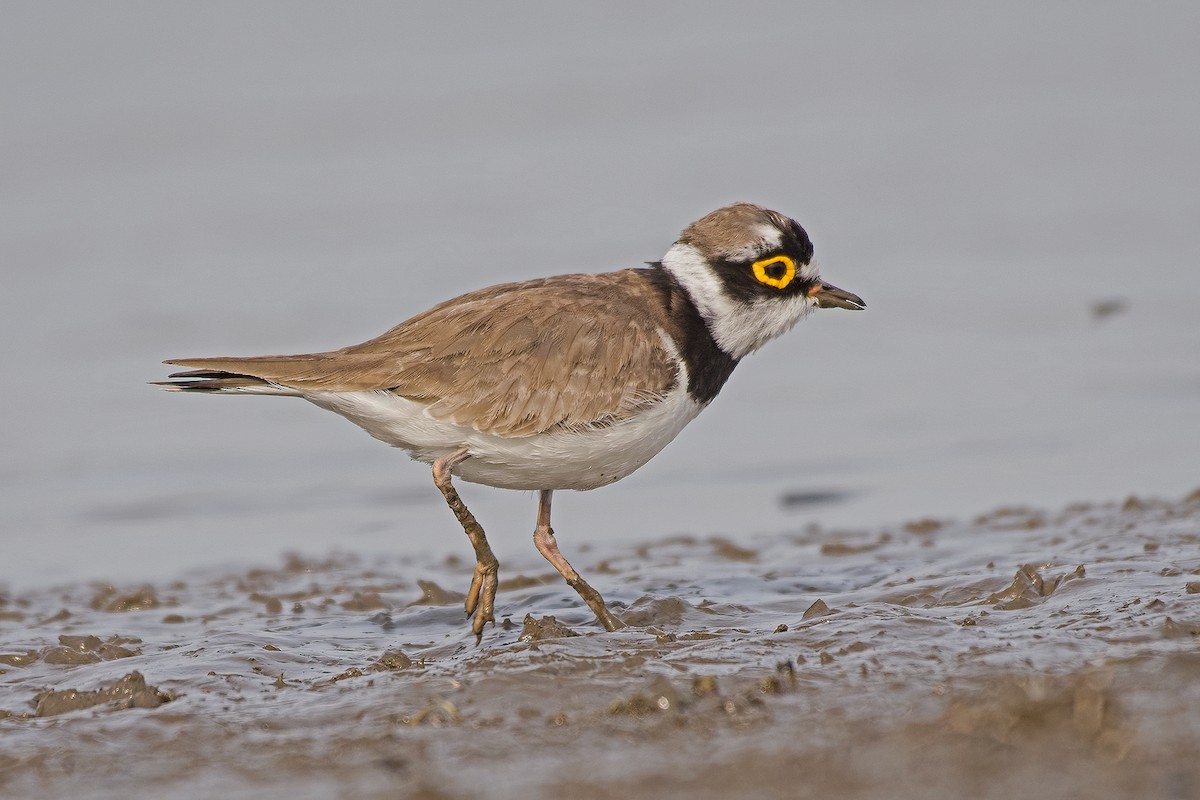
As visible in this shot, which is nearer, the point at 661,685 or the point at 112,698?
the point at 661,685

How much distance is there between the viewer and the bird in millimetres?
6633

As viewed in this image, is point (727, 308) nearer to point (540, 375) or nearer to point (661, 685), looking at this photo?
point (540, 375)

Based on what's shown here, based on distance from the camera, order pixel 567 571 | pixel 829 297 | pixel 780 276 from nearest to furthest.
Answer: pixel 567 571 < pixel 780 276 < pixel 829 297

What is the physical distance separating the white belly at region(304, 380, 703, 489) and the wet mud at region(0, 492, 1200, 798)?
2.40 ft

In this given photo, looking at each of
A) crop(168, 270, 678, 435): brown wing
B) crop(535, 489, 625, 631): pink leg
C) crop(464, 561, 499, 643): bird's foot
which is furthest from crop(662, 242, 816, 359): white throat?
crop(464, 561, 499, 643): bird's foot

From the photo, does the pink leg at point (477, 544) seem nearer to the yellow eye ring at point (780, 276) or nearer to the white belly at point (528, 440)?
the white belly at point (528, 440)

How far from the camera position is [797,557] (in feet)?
28.0

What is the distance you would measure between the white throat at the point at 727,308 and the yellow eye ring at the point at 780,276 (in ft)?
0.29

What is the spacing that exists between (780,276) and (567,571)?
1.81 metres

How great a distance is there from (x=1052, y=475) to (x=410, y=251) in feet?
25.7

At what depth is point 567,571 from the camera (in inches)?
272

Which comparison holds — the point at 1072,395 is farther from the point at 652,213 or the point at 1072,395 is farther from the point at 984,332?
the point at 652,213

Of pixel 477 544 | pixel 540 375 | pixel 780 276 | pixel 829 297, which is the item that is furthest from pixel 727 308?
pixel 477 544

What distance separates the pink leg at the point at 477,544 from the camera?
6.73 metres
